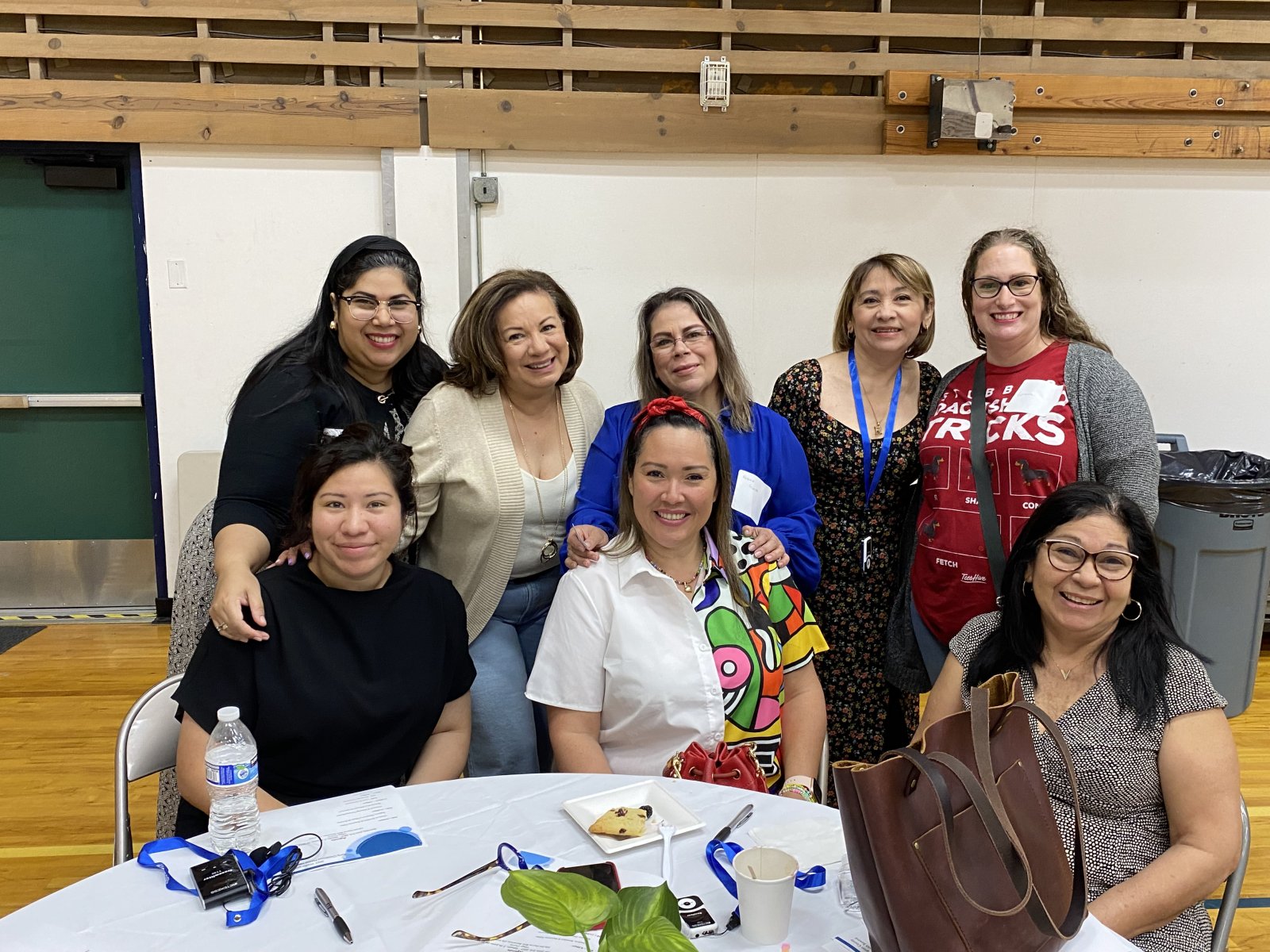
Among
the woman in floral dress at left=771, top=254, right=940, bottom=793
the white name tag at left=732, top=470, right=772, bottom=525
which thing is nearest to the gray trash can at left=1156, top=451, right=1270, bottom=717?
the woman in floral dress at left=771, top=254, right=940, bottom=793

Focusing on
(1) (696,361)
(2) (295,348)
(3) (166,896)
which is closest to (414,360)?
(2) (295,348)

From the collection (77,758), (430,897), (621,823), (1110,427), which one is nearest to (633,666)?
(621,823)

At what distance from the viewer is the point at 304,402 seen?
233 centimetres

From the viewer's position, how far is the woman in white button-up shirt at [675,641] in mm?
2033

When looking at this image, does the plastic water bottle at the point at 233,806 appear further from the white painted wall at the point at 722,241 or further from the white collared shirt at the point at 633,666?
the white painted wall at the point at 722,241

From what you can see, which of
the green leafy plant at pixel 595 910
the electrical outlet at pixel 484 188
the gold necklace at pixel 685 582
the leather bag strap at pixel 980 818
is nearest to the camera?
the green leafy plant at pixel 595 910

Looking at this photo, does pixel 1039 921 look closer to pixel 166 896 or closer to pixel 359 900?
pixel 359 900

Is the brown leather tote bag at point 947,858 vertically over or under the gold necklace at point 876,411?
under

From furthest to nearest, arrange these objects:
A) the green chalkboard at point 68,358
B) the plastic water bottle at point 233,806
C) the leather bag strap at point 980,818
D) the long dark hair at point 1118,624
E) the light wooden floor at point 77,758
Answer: the green chalkboard at point 68,358 → the light wooden floor at point 77,758 → the long dark hair at point 1118,624 → the plastic water bottle at point 233,806 → the leather bag strap at point 980,818

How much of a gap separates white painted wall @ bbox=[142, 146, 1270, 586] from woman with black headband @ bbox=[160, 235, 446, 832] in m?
2.41

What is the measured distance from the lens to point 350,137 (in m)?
4.66

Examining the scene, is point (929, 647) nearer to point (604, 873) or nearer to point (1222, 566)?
point (604, 873)

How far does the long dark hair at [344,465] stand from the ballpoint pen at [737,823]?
95cm

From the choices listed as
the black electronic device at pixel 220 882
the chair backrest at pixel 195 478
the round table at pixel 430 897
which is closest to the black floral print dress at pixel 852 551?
the round table at pixel 430 897
